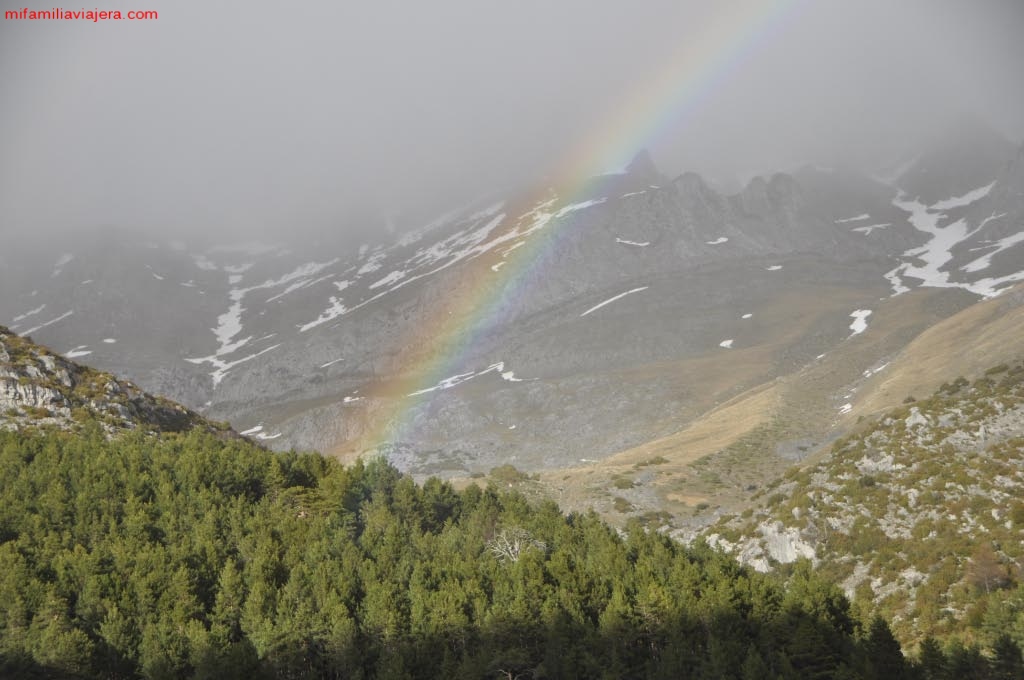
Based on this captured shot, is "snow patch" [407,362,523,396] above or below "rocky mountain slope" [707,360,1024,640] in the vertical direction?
above

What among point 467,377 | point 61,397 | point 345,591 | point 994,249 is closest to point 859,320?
point 994,249

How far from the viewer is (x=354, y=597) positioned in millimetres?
41344

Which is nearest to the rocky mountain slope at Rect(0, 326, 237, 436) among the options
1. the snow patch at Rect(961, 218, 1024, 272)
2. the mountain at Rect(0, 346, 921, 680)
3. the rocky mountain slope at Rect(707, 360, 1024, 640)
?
the mountain at Rect(0, 346, 921, 680)

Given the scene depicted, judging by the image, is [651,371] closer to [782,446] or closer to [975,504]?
[782,446]

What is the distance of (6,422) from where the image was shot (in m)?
60.0

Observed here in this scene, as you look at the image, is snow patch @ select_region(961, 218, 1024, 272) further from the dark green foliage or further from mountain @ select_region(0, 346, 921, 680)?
the dark green foliage

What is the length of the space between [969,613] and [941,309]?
→ 121 m

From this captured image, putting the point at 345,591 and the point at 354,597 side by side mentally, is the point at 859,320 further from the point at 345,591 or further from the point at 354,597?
the point at 345,591

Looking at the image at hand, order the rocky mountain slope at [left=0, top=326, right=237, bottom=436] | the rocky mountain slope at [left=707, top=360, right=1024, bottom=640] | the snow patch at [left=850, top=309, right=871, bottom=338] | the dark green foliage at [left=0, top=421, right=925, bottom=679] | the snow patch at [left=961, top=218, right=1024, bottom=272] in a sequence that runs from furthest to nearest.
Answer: the snow patch at [left=961, top=218, right=1024, bottom=272] < the snow patch at [left=850, top=309, right=871, bottom=338] < the rocky mountain slope at [left=0, top=326, right=237, bottom=436] < the rocky mountain slope at [left=707, top=360, right=1024, bottom=640] < the dark green foliage at [left=0, top=421, right=925, bottom=679]

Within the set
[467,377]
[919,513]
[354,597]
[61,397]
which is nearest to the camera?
[354,597]

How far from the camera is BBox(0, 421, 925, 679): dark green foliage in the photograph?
34.2 m

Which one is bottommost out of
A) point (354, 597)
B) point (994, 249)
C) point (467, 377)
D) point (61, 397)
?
point (354, 597)

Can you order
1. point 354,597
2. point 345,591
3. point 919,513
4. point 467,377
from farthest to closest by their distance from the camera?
point 467,377 → point 919,513 → point 354,597 → point 345,591

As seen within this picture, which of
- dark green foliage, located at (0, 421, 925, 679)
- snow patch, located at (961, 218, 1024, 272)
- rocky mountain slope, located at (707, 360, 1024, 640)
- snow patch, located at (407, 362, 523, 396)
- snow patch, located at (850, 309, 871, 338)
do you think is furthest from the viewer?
snow patch, located at (961, 218, 1024, 272)
